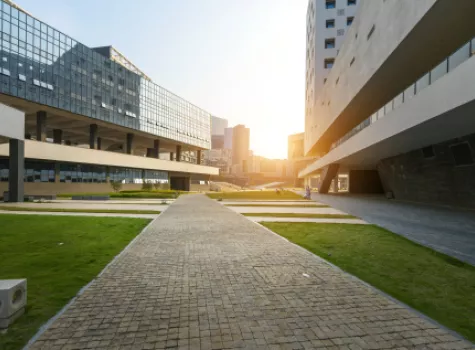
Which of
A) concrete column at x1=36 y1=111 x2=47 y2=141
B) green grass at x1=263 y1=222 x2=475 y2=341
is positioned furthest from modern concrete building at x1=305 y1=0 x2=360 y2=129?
concrete column at x1=36 y1=111 x2=47 y2=141

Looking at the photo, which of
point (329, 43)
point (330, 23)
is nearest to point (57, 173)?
point (329, 43)

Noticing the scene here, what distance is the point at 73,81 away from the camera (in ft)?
138

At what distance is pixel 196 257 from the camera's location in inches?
283

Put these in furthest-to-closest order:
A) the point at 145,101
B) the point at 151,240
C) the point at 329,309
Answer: the point at 145,101 < the point at 151,240 < the point at 329,309

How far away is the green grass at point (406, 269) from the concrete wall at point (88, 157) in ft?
117

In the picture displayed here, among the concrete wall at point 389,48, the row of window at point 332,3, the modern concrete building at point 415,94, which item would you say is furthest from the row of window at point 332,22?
the modern concrete building at point 415,94

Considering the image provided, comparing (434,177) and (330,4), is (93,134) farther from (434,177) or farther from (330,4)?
(434,177)

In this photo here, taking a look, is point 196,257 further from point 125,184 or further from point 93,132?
point 125,184

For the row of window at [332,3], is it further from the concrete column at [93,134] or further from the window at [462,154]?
the concrete column at [93,134]

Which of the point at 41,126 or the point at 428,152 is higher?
the point at 41,126

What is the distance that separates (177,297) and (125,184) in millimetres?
53655

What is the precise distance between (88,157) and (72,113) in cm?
710

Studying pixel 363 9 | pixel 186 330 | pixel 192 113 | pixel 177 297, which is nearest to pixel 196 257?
pixel 177 297

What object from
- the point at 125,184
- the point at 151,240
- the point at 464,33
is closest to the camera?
the point at 151,240
